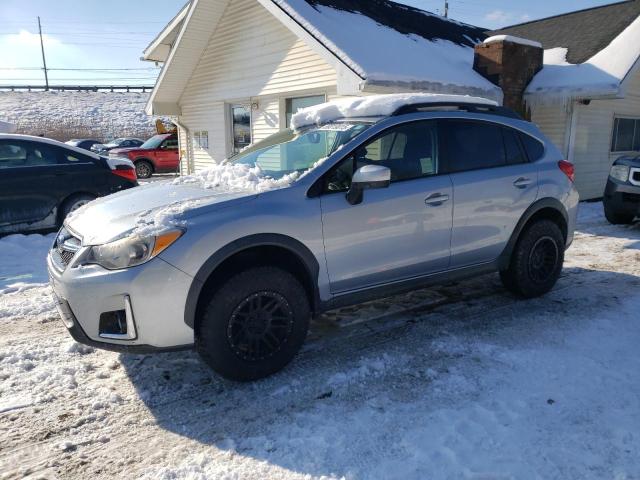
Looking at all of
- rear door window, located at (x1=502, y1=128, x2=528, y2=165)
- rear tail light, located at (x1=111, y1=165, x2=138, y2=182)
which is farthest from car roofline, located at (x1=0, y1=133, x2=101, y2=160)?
rear door window, located at (x1=502, y1=128, x2=528, y2=165)

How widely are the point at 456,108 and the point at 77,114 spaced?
A: 56.0 meters

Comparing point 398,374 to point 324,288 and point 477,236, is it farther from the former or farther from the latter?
point 477,236

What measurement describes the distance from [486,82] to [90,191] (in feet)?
26.0

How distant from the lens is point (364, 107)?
3.95 metres

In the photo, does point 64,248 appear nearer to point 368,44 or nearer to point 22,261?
point 22,261

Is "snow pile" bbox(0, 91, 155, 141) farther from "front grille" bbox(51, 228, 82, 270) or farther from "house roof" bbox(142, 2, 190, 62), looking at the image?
"front grille" bbox(51, 228, 82, 270)

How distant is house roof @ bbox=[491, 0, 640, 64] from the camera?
1172cm

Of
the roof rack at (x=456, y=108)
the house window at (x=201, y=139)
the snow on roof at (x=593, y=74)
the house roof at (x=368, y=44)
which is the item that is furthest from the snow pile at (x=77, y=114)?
the roof rack at (x=456, y=108)

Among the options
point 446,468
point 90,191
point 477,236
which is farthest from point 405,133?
point 90,191

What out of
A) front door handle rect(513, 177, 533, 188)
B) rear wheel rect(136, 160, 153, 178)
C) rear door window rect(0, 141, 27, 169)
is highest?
rear door window rect(0, 141, 27, 169)

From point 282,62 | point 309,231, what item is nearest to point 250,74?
point 282,62

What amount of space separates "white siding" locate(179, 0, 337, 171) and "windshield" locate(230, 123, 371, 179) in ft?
20.2

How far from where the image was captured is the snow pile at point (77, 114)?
4497cm

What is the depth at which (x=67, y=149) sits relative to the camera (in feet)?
25.9
